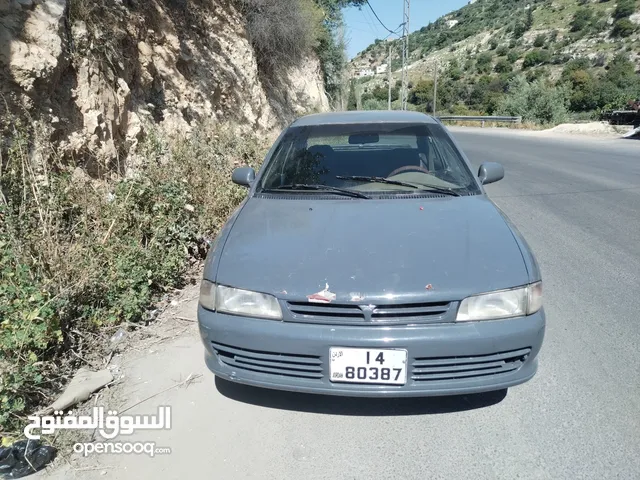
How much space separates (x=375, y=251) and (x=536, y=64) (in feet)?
256

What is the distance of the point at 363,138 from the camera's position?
396 cm

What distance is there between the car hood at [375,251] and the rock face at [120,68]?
2.85 m

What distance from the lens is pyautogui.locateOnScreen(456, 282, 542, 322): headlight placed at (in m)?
2.33

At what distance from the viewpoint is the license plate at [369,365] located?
2285 mm

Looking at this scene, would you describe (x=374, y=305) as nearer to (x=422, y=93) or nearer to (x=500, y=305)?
(x=500, y=305)

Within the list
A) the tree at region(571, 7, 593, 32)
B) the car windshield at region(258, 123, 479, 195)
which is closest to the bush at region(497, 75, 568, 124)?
the car windshield at region(258, 123, 479, 195)

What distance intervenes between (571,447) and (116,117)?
5.43 metres

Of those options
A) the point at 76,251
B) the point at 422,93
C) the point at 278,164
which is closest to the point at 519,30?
the point at 422,93

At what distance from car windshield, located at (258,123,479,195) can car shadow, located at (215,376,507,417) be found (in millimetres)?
1362

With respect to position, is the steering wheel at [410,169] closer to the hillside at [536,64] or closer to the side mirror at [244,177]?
the side mirror at [244,177]

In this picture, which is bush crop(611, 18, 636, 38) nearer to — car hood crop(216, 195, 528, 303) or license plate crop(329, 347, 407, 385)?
car hood crop(216, 195, 528, 303)

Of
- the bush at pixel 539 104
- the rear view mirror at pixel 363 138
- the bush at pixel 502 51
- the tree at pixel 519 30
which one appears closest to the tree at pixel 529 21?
the tree at pixel 519 30

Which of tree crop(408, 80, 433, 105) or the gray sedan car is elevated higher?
tree crop(408, 80, 433, 105)

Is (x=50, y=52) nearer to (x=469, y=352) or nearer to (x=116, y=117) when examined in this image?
(x=116, y=117)
